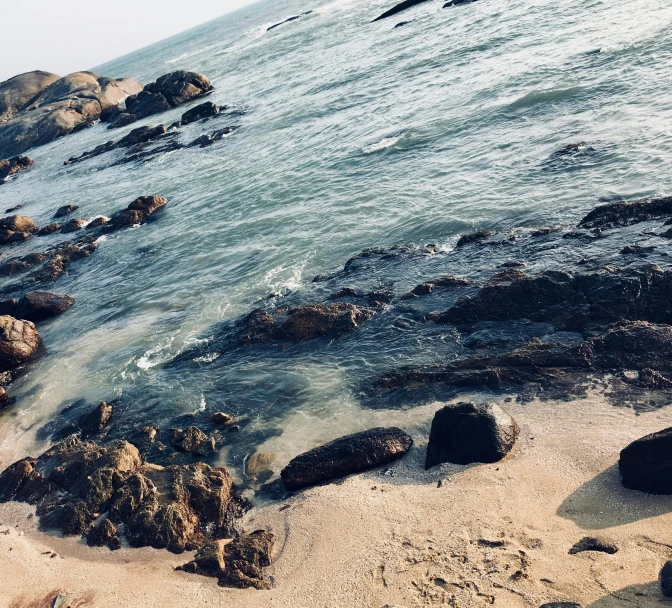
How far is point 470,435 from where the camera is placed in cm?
984

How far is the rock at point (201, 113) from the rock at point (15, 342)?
34.0 m

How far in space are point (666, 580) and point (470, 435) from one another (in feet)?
12.5

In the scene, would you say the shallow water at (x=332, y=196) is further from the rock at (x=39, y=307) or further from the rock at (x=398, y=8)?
the rock at (x=398, y=8)

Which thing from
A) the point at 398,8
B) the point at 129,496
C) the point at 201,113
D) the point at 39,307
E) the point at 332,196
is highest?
the point at 398,8

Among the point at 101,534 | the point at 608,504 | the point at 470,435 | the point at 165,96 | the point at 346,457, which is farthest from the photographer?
the point at 165,96

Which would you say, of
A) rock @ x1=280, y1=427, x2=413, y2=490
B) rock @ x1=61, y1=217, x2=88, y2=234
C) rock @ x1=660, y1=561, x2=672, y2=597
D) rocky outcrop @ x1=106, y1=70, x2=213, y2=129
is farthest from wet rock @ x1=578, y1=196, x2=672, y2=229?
rocky outcrop @ x1=106, y1=70, x2=213, y2=129

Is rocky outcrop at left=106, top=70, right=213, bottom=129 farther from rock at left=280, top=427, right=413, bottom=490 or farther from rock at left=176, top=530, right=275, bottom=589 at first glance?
rock at left=176, top=530, right=275, bottom=589

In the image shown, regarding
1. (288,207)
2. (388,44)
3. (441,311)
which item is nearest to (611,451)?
(441,311)

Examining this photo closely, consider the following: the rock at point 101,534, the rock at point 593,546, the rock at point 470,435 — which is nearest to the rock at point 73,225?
the rock at point 101,534

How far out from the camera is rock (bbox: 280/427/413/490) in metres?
10.4

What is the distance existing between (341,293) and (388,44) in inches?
1790

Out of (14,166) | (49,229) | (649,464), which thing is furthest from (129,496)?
(14,166)

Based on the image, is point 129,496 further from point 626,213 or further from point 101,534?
point 626,213

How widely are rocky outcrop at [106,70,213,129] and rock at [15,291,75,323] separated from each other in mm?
43725
